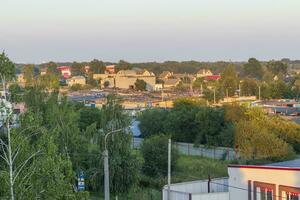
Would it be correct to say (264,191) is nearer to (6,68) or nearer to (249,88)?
(6,68)

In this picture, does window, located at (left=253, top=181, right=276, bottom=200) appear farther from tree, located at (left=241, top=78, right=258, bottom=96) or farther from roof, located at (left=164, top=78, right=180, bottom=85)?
roof, located at (left=164, top=78, right=180, bottom=85)

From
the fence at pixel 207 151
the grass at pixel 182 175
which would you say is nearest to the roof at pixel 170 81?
the fence at pixel 207 151

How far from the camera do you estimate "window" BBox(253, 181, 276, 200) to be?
72.0 ft

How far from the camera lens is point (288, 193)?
840 inches

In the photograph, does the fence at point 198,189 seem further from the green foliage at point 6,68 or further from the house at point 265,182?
the green foliage at point 6,68

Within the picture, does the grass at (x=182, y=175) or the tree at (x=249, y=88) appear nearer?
the grass at (x=182, y=175)

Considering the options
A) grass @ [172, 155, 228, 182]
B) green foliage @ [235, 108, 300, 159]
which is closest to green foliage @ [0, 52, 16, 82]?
grass @ [172, 155, 228, 182]

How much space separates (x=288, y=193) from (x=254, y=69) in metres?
143

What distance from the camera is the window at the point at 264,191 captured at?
21938 millimetres

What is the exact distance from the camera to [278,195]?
71.5 ft

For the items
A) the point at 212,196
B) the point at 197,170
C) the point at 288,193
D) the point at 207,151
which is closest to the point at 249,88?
the point at 207,151

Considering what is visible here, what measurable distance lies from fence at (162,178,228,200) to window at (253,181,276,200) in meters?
1.40

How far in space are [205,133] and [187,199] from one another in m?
25.7

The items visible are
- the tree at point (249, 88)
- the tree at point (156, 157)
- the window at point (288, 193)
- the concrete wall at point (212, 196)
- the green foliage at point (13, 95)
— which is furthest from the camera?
the tree at point (249, 88)
